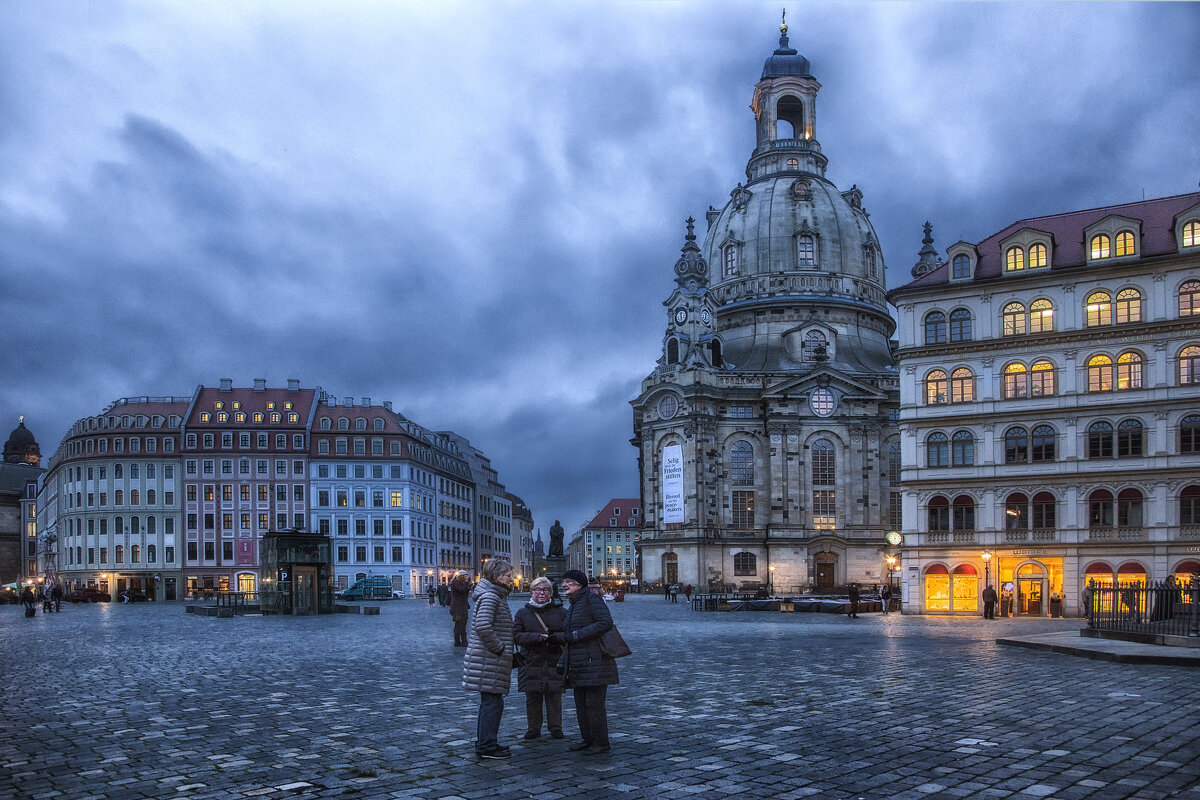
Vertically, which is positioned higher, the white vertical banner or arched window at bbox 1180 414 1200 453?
arched window at bbox 1180 414 1200 453

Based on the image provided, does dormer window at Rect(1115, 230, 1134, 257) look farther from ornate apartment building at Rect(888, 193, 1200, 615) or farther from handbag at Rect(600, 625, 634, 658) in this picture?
handbag at Rect(600, 625, 634, 658)

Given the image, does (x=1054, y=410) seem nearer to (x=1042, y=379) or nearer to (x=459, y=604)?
(x=1042, y=379)

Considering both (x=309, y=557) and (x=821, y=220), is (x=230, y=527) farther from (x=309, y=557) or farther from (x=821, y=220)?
(x=821, y=220)

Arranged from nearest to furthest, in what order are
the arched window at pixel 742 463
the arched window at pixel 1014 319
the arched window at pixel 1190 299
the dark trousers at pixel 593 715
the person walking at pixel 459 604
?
the dark trousers at pixel 593 715 → the person walking at pixel 459 604 → the arched window at pixel 1190 299 → the arched window at pixel 1014 319 → the arched window at pixel 742 463

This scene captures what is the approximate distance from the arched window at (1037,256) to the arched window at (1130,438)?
811 centimetres

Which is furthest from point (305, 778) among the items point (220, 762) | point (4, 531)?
point (4, 531)

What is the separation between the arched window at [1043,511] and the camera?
162ft

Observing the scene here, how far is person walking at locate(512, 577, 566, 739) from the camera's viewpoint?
12141 mm

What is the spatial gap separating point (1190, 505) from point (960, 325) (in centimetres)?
1268

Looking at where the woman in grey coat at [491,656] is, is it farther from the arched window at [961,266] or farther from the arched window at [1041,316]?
the arched window at [961,266]

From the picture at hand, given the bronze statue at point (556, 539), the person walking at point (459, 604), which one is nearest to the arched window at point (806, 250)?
the bronze statue at point (556, 539)

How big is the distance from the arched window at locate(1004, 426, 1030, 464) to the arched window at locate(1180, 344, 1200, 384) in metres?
6.92

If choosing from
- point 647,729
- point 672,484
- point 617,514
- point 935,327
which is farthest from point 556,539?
point 617,514

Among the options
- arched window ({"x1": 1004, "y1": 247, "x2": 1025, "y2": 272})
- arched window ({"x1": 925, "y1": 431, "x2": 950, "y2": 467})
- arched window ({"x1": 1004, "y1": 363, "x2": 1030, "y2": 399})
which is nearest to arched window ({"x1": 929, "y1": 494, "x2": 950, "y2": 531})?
arched window ({"x1": 925, "y1": 431, "x2": 950, "y2": 467})
